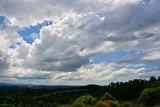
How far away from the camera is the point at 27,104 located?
32062 millimetres

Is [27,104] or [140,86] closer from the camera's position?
[27,104]

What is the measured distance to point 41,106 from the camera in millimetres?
33062

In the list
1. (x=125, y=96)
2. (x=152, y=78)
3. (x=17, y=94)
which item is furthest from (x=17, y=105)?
(x=152, y=78)

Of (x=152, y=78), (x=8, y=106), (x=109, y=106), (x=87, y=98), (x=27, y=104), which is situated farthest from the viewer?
(x=152, y=78)

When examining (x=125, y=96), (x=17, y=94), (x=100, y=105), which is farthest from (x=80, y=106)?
(x=125, y=96)

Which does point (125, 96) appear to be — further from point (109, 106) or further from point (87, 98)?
point (109, 106)

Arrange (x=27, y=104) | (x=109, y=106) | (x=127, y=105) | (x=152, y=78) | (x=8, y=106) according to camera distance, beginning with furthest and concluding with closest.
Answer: (x=152, y=78)
(x=8, y=106)
(x=27, y=104)
(x=127, y=105)
(x=109, y=106)

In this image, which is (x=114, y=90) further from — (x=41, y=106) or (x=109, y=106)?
(x=109, y=106)

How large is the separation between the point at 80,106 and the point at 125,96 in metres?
123

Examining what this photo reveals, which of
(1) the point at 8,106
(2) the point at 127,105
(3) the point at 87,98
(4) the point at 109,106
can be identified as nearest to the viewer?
(4) the point at 109,106

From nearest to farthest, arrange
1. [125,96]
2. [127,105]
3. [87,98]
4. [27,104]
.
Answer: [127,105] < [27,104] < [87,98] < [125,96]

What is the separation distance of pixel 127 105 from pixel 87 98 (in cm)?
1164

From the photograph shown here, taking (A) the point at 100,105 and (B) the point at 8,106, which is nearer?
(A) the point at 100,105

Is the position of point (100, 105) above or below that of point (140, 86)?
below
